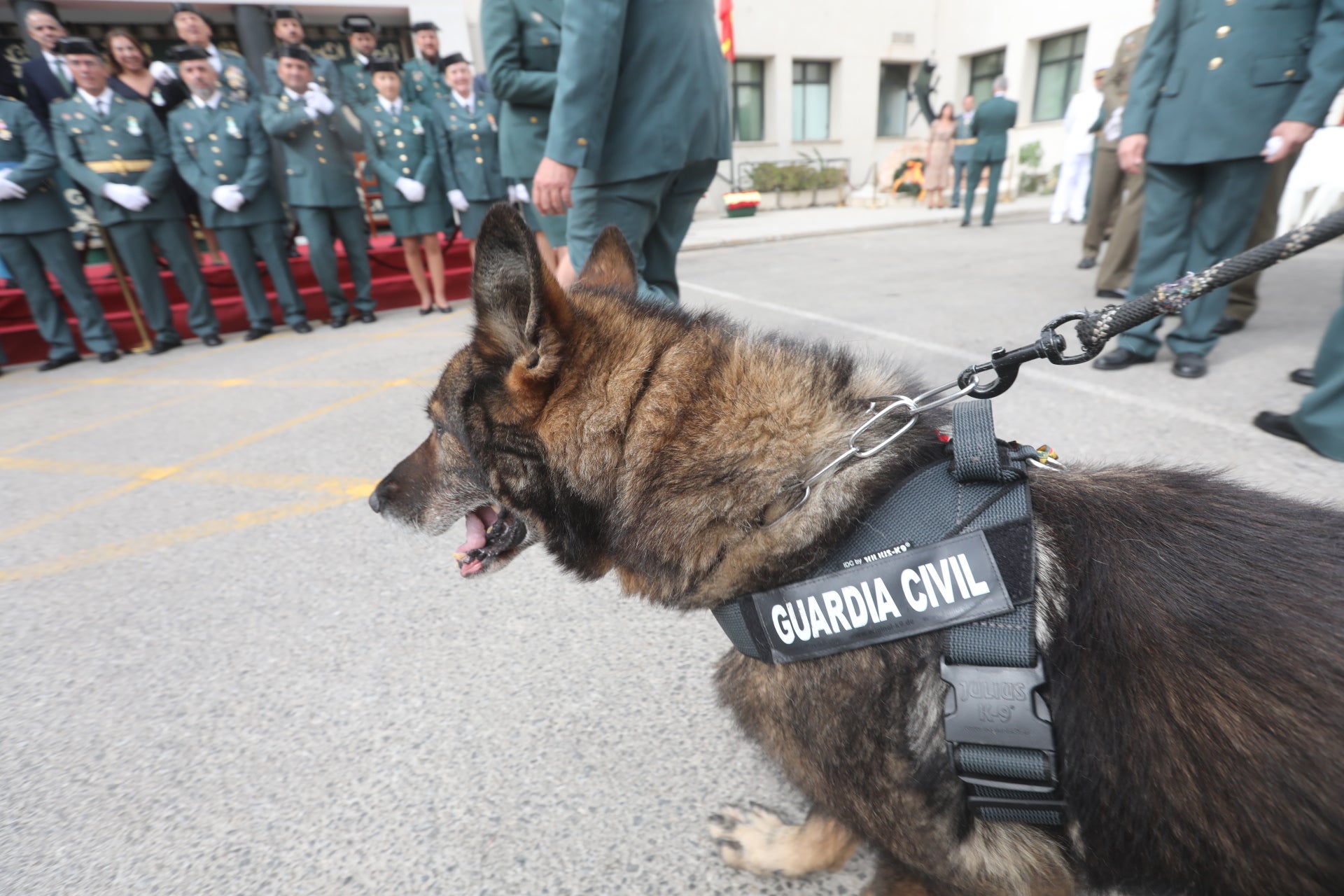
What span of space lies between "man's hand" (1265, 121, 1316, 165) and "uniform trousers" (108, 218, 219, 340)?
30.9 ft

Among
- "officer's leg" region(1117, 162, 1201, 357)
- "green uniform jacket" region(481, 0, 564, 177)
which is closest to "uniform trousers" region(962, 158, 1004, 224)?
"officer's leg" region(1117, 162, 1201, 357)

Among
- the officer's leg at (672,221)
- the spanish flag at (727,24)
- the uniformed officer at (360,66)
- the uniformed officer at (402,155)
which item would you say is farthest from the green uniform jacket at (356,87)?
the spanish flag at (727,24)

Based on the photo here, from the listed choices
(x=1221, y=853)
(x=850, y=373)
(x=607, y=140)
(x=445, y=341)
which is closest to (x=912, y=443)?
(x=850, y=373)

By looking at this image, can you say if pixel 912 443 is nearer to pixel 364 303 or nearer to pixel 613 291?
pixel 613 291

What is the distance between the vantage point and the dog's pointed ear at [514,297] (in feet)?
3.76

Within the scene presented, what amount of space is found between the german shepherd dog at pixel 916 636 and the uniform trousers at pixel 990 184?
45.2ft

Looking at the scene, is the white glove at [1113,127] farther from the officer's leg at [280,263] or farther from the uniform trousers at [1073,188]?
the officer's leg at [280,263]

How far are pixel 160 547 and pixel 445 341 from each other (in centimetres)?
381

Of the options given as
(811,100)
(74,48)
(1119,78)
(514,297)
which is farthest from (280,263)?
(811,100)

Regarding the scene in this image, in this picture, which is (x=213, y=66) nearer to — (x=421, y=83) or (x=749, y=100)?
(x=421, y=83)

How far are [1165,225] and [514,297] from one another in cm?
447

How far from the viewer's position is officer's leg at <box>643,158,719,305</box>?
3611 millimetres

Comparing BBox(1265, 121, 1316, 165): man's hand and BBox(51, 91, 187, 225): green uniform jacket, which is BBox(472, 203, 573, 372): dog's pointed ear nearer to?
BBox(1265, 121, 1316, 165): man's hand

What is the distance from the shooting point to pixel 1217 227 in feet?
12.4
